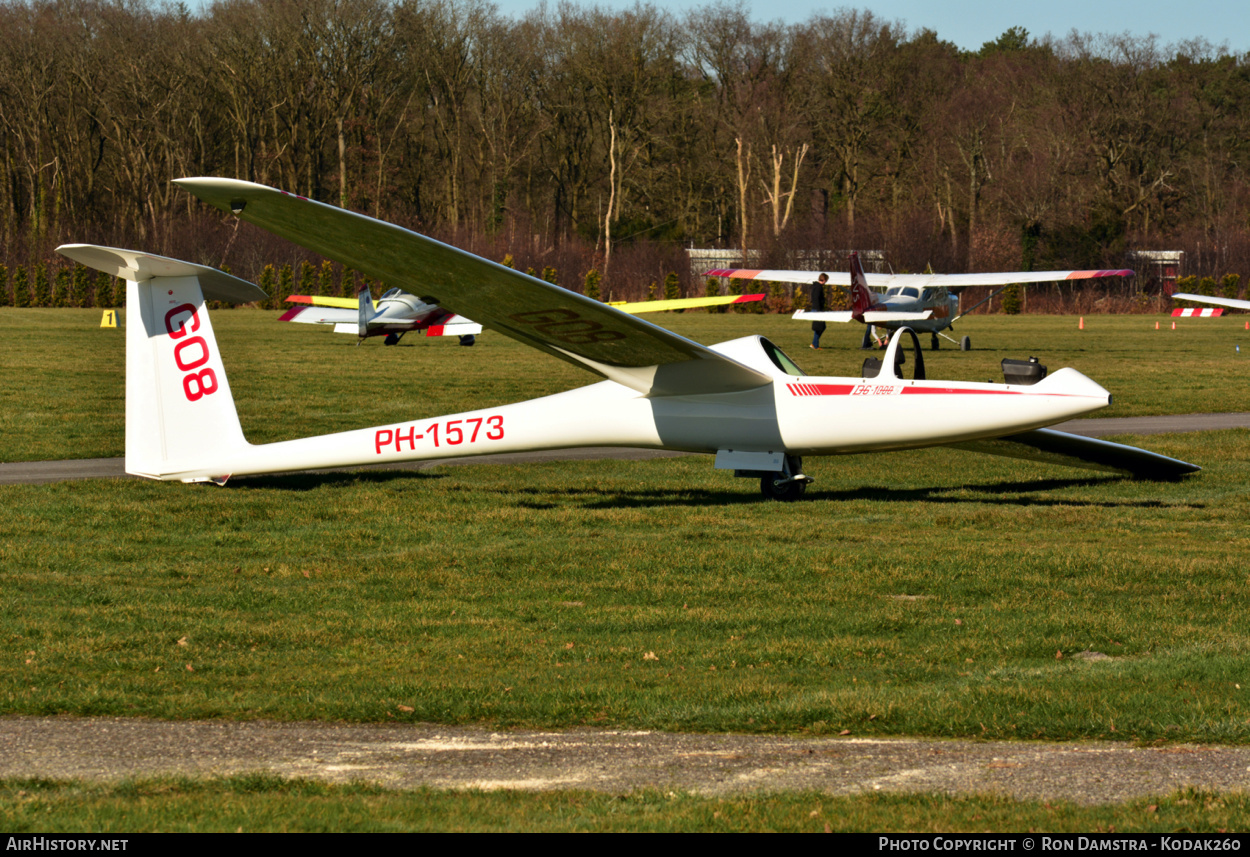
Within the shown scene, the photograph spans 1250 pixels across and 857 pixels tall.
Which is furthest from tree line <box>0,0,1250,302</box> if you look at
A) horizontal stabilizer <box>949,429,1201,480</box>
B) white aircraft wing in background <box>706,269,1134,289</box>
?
horizontal stabilizer <box>949,429,1201,480</box>

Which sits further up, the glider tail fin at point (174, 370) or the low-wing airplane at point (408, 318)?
the low-wing airplane at point (408, 318)

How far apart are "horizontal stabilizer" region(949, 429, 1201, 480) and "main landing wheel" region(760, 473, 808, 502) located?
184 centimetres

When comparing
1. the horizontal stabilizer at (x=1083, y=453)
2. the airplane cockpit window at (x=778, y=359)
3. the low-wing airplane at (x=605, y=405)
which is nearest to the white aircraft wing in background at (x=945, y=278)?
the horizontal stabilizer at (x=1083, y=453)

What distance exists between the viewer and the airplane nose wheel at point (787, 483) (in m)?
14.3

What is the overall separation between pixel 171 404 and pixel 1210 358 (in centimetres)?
3175

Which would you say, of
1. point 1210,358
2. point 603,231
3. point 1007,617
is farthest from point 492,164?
point 1007,617

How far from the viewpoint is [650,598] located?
380 inches

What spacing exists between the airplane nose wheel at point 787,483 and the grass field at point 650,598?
234mm

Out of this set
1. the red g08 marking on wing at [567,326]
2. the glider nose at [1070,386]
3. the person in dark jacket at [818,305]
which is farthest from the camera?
the person in dark jacket at [818,305]

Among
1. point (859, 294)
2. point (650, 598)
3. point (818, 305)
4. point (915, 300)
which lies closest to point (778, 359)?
point (650, 598)

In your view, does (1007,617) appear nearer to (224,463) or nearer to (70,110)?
(224,463)

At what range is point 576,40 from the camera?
3349 inches

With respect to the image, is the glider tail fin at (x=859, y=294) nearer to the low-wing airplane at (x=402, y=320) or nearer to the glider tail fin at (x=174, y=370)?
the low-wing airplane at (x=402, y=320)

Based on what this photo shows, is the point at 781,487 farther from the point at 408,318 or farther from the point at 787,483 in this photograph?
the point at 408,318
